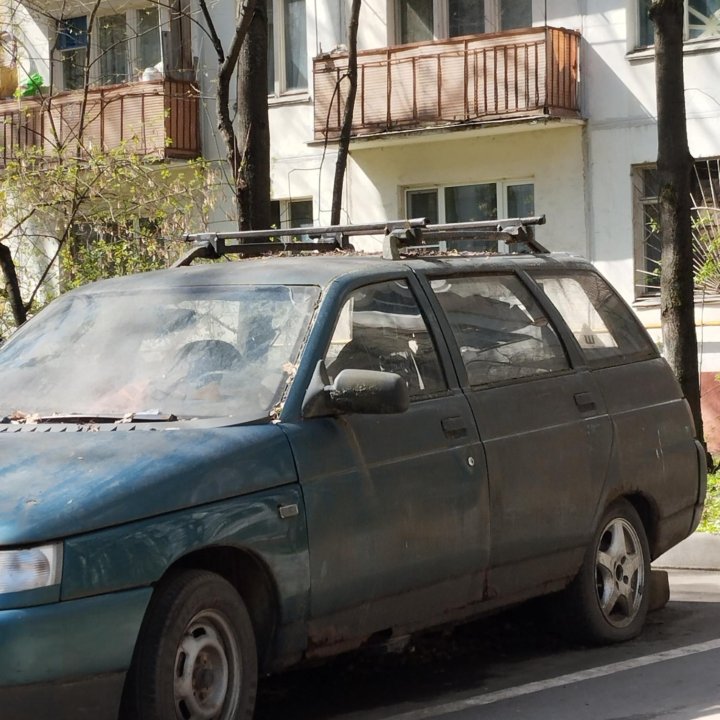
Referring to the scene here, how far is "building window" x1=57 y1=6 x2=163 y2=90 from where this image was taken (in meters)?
23.7

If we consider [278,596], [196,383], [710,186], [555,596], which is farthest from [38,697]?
[710,186]

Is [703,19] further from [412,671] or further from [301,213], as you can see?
[412,671]

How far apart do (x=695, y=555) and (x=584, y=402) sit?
9.45ft

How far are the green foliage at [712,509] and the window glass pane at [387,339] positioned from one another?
181 inches

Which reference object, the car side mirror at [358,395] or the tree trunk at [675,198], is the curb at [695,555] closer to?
the tree trunk at [675,198]

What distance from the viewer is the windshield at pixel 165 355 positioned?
560cm

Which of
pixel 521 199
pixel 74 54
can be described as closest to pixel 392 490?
pixel 521 199

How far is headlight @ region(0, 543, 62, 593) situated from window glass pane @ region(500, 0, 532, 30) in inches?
668

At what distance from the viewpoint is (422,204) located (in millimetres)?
21688

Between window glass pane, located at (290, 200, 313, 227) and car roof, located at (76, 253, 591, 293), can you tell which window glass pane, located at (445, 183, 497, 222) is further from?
car roof, located at (76, 253, 591, 293)

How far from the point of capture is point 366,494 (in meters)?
5.62

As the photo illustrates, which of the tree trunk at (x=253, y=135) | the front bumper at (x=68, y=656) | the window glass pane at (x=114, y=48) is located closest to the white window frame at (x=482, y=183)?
the window glass pane at (x=114, y=48)

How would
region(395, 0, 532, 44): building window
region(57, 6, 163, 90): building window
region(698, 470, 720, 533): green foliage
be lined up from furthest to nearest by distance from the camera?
region(57, 6, 163, 90): building window
region(395, 0, 532, 44): building window
region(698, 470, 720, 533): green foliage

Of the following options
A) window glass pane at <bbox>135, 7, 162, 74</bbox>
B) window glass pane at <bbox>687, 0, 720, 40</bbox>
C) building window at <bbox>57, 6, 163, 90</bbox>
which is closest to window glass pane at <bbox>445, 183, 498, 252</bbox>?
window glass pane at <bbox>687, 0, 720, 40</bbox>
